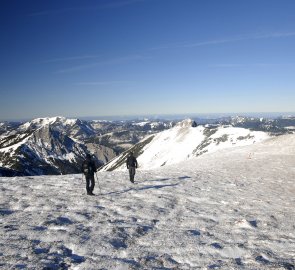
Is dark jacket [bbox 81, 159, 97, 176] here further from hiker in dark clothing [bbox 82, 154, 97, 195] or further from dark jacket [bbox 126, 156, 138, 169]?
dark jacket [bbox 126, 156, 138, 169]

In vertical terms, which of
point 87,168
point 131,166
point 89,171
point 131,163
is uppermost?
point 87,168

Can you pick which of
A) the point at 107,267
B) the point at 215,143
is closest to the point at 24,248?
the point at 107,267

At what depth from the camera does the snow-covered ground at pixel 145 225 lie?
11.4 meters

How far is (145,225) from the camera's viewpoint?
1566 centimetres

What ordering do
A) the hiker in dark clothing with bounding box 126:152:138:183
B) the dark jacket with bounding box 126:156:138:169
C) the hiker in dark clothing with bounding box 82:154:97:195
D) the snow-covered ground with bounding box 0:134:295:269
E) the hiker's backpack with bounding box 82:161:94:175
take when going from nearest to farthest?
the snow-covered ground with bounding box 0:134:295:269 → the hiker in dark clothing with bounding box 82:154:97:195 → the hiker's backpack with bounding box 82:161:94:175 → the hiker in dark clothing with bounding box 126:152:138:183 → the dark jacket with bounding box 126:156:138:169

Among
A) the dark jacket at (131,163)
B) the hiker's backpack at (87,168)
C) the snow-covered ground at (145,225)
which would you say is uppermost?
the hiker's backpack at (87,168)

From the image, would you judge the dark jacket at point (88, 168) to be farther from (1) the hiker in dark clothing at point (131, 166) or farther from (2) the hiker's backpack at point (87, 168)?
(1) the hiker in dark clothing at point (131, 166)

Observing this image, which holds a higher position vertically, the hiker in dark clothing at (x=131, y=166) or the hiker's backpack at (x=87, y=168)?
the hiker's backpack at (x=87, y=168)

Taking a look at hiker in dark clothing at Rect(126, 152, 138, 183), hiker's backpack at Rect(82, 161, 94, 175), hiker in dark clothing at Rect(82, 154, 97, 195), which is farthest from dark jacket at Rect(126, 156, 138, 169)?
hiker's backpack at Rect(82, 161, 94, 175)

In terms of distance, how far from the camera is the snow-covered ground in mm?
11375

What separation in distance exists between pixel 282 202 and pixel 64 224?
15.1 metres

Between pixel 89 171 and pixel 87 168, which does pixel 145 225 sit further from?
pixel 87 168

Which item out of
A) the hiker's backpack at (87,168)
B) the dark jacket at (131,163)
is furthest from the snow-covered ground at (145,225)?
the dark jacket at (131,163)

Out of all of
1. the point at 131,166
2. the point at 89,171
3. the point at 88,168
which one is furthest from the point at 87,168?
the point at 131,166
